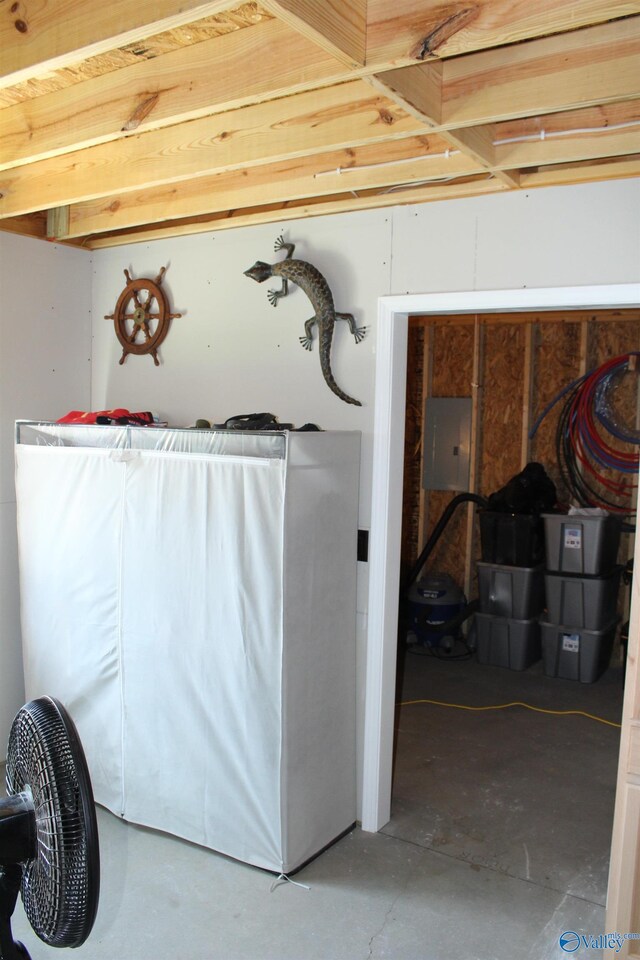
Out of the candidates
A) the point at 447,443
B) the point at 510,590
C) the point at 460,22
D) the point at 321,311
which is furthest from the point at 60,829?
the point at 447,443

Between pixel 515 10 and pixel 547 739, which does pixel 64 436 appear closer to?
pixel 515 10

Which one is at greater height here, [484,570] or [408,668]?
[484,570]

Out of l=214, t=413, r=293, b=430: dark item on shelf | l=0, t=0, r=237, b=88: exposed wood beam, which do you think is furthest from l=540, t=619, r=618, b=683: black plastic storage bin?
l=0, t=0, r=237, b=88: exposed wood beam

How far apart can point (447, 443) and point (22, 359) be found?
11.8 ft

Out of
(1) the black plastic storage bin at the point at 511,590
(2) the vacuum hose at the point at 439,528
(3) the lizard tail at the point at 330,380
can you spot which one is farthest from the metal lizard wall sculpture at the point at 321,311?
(2) the vacuum hose at the point at 439,528

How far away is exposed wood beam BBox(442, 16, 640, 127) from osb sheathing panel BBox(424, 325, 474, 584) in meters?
4.22

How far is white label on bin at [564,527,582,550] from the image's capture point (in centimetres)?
561

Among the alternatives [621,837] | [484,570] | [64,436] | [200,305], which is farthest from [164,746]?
[484,570]

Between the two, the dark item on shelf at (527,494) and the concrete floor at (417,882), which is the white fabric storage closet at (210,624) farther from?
the dark item on shelf at (527,494)

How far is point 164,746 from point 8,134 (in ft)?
8.00

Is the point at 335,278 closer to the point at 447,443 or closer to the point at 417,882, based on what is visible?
the point at 417,882

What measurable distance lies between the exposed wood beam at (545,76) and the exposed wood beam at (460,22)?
30cm

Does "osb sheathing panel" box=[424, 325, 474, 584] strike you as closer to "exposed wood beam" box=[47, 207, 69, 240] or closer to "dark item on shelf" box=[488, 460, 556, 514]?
"dark item on shelf" box=[488, 460, 556, 514]

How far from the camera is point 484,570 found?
19.4ft
